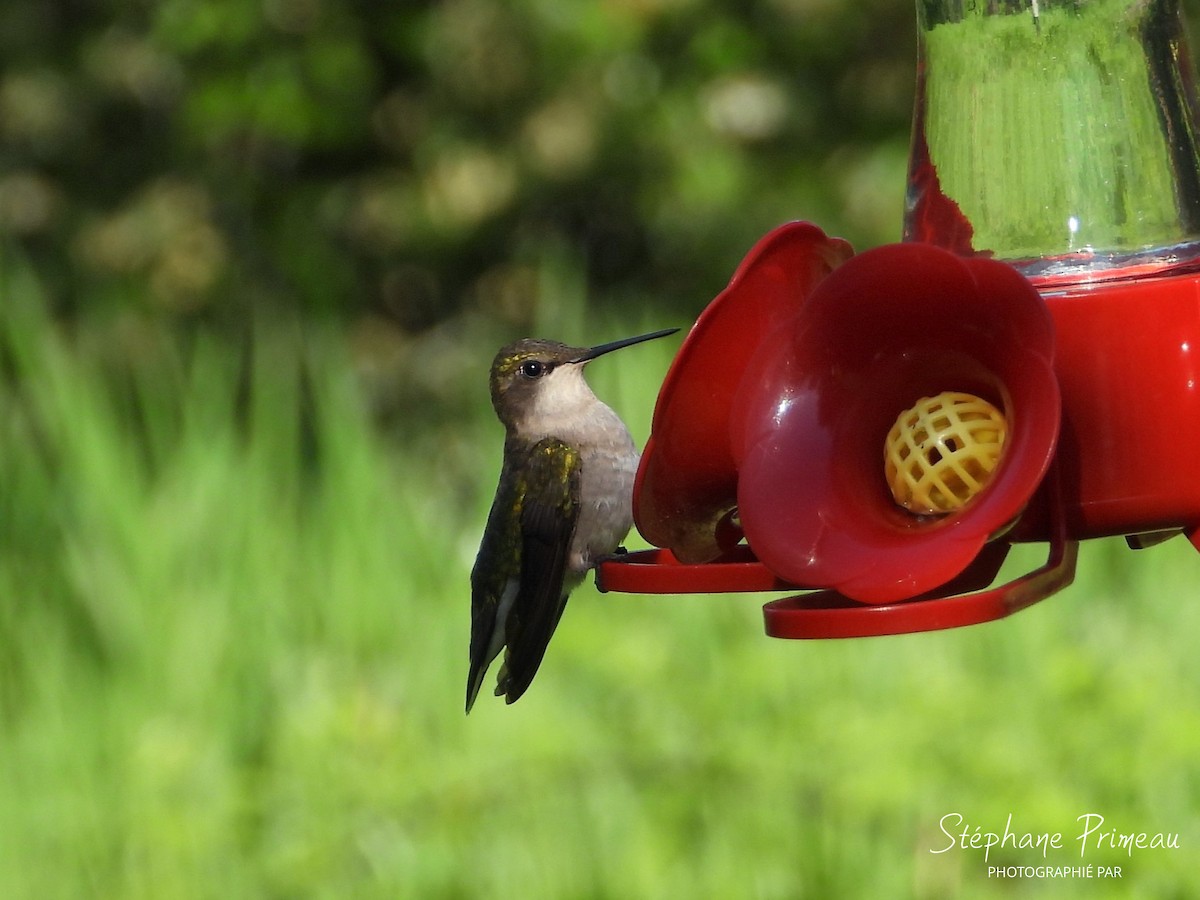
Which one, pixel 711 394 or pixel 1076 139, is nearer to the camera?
pixel 711 394

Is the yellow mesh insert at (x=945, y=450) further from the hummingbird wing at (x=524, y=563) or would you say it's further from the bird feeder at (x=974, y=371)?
the hummingbird wing at (x=524, y=563)

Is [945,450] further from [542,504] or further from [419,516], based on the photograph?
[419,516]

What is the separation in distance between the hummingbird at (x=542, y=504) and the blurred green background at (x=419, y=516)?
0.93 metres

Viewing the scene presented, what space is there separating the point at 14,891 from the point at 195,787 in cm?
48

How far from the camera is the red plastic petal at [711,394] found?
2139 millimetres

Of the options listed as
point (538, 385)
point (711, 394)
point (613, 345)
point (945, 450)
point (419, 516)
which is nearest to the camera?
point (945, 450)

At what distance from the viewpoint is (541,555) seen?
2.90 meters

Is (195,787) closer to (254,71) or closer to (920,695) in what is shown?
(920,695)

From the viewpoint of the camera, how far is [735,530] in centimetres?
232

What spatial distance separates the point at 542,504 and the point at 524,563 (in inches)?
4.4

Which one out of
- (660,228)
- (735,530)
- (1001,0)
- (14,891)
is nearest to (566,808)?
(14,891)

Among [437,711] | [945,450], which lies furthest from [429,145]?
[945,450]

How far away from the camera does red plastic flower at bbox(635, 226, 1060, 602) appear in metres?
1.85

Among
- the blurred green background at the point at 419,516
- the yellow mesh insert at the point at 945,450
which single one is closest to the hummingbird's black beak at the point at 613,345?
the yellow mesh insert at the point at 945,450
